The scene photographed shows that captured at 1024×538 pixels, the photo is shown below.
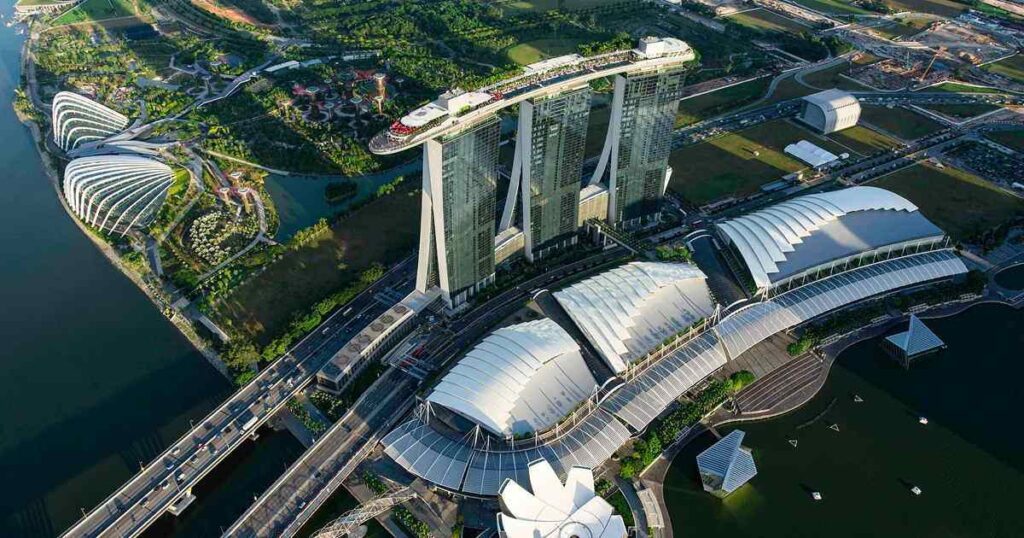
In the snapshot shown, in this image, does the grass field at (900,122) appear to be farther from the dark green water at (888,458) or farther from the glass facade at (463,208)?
the glass facade at (463,208)

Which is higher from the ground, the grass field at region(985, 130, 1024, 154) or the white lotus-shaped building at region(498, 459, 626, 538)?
the white lotus-shaped building at region(498, 459, 626, 538)

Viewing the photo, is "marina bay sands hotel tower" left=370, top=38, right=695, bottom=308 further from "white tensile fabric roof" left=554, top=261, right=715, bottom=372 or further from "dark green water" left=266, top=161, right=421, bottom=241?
"dark green water" left=266, top=161, right=421, bottom=241

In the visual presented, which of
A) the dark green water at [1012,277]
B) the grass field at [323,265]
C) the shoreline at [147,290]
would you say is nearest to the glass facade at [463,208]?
the grass field at [323,265]

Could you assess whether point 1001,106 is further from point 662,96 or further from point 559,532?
point 559,532

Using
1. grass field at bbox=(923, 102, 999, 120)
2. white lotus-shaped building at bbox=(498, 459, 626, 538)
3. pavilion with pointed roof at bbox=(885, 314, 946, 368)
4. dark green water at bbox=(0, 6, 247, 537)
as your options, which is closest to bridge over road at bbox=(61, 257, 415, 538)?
dark green water at bbox=(0, 6, 247, 537)

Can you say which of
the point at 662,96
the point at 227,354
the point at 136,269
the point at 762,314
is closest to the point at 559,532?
the point at 762,314
